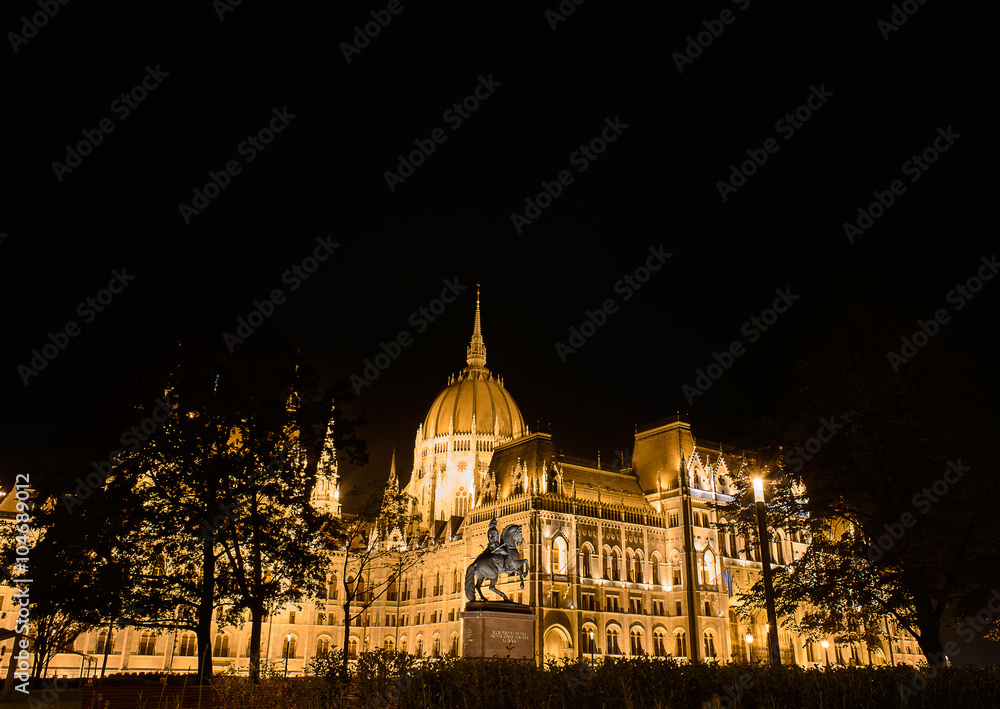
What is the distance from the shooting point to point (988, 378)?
78.3 feet

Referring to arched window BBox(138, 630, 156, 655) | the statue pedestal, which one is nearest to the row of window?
the statue pedestal

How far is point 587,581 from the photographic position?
2628 inches

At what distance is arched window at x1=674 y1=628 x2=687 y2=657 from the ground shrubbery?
189 ft

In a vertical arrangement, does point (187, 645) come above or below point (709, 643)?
above

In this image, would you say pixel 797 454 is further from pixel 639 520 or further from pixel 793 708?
pixel 639 520

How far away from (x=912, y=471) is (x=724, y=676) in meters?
12.6

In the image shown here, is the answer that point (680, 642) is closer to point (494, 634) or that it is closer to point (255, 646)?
point (494, 634)

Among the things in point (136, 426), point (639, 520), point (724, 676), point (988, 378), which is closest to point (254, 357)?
point (136, 426)

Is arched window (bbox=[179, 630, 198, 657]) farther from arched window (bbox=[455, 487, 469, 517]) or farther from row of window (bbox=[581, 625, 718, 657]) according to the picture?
arched window (bbox=[455, 487, 469, 517])

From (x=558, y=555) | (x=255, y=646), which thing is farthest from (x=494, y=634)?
(x=558, y=555)

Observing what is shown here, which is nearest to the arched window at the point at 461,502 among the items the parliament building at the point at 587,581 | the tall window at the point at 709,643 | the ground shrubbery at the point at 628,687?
the parliament building at the point at 587,581

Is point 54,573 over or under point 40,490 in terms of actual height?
under

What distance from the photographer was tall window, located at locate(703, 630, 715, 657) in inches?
2717

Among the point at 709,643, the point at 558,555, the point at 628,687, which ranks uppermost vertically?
the point at 558,555
